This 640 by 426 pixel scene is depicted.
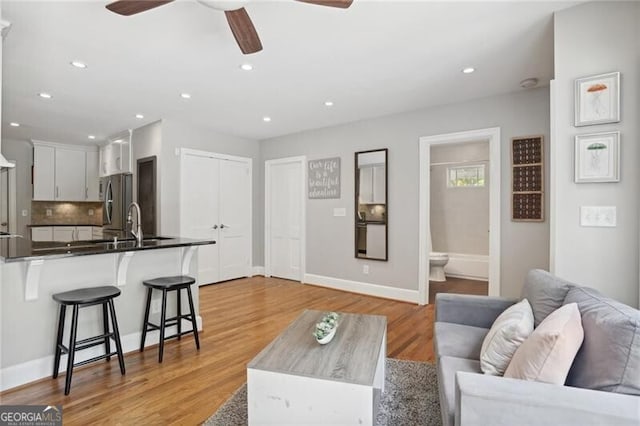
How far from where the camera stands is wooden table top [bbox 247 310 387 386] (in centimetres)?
150

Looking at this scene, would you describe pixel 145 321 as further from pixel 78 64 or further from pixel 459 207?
pixel 459 207

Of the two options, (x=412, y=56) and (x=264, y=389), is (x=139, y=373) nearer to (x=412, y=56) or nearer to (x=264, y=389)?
(x=264, y=389)

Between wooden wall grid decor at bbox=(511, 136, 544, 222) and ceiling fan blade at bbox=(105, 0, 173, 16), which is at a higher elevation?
ceiling fan blade at bbox=(105, 0, 173, 16)

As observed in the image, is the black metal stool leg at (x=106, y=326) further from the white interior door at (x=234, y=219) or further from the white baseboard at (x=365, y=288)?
the white baseboard at (x=365, y=288)

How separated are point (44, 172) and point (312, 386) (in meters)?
7.02

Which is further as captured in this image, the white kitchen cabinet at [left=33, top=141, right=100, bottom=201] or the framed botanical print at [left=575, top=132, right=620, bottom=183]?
the white kitchen cabinet at [left=33, top=141, right=100, bottom=201]

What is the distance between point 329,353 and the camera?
171 centimetres

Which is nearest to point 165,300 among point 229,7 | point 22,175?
point 229,7

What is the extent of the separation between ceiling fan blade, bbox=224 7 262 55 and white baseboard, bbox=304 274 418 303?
11.3 ft

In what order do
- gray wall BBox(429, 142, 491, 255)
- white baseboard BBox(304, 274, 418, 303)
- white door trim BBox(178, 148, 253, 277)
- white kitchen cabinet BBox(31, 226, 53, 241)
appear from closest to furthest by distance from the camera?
white baseboard BBox(304, 274, 418, 303) → white door trim BBox(178, 148, 253, 277) → gray wall BBox(429, 142, 491, 255) → white kitchen cabinet BBox(31, 226, 53, 241)

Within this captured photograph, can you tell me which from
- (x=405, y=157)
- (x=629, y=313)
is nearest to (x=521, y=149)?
(x=405, y=157)

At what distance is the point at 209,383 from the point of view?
2322 mm

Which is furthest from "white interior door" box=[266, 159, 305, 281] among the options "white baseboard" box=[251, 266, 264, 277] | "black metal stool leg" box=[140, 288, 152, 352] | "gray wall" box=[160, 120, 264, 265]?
"black metal stool leg" box=[140, 288, 152, 352]

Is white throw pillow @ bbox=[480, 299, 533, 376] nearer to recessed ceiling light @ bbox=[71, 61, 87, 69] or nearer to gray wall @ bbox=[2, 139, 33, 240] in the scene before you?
recessed ceiling light @ bbox=[71, 61, 87, 69]
